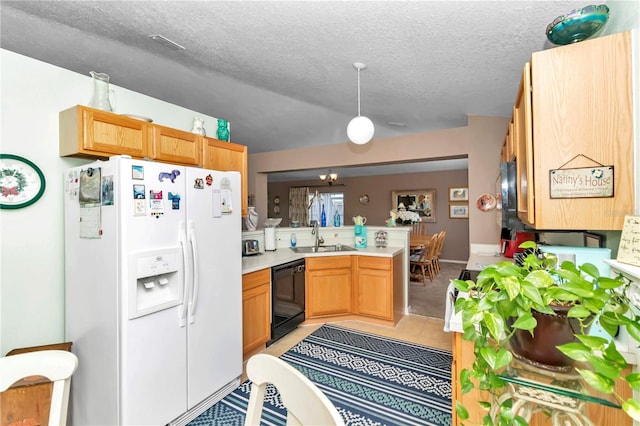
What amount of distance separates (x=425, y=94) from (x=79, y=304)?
3149 millimetres

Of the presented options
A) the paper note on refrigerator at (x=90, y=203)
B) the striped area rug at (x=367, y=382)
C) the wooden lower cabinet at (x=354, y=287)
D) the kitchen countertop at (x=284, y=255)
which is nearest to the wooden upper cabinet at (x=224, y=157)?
the kitchen countertop at (x=284, y=255)

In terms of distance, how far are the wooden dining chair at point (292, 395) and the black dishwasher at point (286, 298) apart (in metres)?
2.01

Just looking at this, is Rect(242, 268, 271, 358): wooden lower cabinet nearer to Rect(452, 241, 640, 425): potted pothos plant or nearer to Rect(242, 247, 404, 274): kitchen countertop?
Rect(242, 247, 404, 274): kitchen countertop

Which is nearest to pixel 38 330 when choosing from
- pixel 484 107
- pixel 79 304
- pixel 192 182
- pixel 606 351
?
pixel 79 304

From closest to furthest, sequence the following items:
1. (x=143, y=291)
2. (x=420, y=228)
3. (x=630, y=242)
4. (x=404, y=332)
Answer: (x=630, y=242)
(x=143, y=291)
(x=404, y=332)
(x=420, y=228)

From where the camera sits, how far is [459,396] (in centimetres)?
142

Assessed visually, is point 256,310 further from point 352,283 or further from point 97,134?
point 97,134

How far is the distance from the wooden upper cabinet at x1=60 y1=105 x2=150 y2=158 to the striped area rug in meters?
1.84

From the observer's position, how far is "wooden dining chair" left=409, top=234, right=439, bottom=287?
5395mm

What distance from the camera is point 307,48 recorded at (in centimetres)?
220

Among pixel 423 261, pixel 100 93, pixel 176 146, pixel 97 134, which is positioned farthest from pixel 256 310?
pixel 423 261

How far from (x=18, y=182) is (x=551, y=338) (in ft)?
8.71

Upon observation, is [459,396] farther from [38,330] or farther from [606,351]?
[38,330]

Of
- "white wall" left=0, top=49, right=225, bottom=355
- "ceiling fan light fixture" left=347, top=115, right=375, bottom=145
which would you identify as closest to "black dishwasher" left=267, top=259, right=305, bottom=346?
"ceiling fan light fixture" left=347, top=115, right=375, bottom=145
